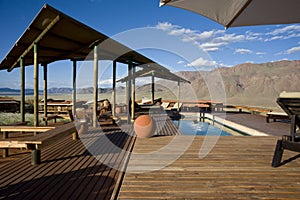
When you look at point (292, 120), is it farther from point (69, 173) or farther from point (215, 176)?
point (69, 173)

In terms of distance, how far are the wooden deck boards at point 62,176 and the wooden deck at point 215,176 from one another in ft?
1.47

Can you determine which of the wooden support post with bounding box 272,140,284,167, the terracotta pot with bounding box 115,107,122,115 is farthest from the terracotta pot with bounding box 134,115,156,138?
the terracotta pot with bounding box 115,107,122,115

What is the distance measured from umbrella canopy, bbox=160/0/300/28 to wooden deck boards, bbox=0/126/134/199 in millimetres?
2763

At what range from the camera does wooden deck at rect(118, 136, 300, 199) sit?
104 inches

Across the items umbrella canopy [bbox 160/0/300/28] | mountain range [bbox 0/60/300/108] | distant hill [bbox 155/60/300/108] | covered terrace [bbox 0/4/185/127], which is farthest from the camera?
distant hill [bbox 155/60/300/108]

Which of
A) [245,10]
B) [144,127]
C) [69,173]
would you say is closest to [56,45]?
[144,127]

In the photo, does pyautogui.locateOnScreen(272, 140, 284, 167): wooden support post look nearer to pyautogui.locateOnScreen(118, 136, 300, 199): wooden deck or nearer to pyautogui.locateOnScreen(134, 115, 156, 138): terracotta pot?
pyautogui.locateOnScreen(118, 136, 300, 199): wooden deck

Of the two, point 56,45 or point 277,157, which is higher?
point 56,45

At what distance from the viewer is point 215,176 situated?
3.16 meters

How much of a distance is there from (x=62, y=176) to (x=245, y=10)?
3.87m

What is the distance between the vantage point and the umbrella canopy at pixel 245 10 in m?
2.97

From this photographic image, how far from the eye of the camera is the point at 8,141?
13.5 ft

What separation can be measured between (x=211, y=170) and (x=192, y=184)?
630 millimetres

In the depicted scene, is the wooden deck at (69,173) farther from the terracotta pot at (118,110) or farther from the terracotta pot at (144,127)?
the terracotta pot at (118,110)
